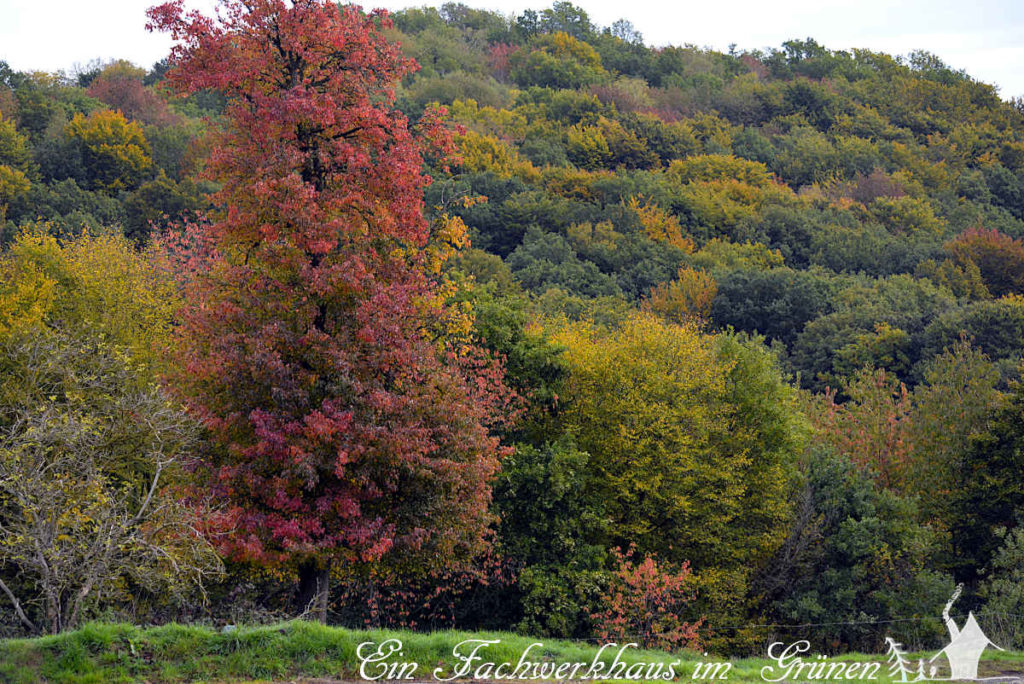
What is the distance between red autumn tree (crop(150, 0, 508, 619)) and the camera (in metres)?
16.3

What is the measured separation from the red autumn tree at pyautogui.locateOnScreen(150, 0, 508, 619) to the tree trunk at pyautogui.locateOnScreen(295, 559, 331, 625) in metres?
0.04

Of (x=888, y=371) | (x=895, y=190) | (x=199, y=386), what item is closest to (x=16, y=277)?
(x=199, y=386)

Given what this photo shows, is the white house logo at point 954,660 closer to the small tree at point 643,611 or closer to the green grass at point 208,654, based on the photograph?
the green grass at point 208,654

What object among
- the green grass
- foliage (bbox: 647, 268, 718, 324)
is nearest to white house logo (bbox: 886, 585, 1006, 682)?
the green grass

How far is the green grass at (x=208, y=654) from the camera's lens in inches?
428

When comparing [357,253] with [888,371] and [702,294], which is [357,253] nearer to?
[888,371]

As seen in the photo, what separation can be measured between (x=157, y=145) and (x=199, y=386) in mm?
65051

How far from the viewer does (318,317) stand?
17.6 metres

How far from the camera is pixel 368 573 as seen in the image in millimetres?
18984

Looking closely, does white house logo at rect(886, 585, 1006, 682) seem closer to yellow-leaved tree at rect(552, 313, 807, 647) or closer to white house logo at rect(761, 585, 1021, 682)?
white house logo at rect(761, 585, 1021, 682)

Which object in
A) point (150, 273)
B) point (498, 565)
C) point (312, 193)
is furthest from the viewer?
point (150, 273)

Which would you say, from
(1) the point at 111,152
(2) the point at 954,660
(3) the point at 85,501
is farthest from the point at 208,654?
(1) the point at 111,152

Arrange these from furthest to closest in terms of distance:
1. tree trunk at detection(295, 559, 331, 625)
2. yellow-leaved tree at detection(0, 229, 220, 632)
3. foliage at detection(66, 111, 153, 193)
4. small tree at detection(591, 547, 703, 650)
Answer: foliage at detection(66, 111, 153, 193) → small tree at detection(591, 547, 703, 650) → tree trunk at detection(295, 559, 331, 625) → yellow-leaved tree at detection(0, 229, 220, 632)

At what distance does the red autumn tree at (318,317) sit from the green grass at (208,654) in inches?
154
